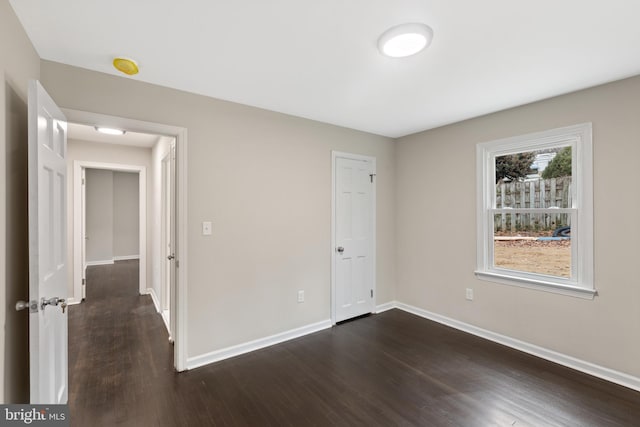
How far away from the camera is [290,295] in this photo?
3225 mm

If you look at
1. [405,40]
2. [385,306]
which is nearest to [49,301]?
[405,40]

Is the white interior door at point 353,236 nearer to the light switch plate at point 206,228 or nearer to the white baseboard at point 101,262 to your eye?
the light switch plate at point 206,228

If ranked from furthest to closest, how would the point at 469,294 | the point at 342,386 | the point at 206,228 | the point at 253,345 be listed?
the point at 469,294 → the point at 253,345 → the point at 206,228 → the point at 342,386

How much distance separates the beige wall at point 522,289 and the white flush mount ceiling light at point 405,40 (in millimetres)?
1769

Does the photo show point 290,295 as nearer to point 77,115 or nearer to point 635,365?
point 77,115

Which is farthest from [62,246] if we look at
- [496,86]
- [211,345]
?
[496,86]

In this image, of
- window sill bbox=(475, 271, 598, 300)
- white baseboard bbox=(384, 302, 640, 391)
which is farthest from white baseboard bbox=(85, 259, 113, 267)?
window sill bbox=(475, 271, 598, 300)

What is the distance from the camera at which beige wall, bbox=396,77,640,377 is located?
7.63ft

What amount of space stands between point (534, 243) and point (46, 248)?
3.90 m

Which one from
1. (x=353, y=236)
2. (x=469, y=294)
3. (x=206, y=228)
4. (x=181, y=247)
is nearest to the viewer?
(x=181, y=247)

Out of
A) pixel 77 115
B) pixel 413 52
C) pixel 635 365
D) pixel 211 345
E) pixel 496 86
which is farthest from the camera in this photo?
pixel 211 345

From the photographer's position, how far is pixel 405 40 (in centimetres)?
176

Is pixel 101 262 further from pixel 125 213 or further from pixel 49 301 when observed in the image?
pixel 49 301

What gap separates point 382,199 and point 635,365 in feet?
9.12
